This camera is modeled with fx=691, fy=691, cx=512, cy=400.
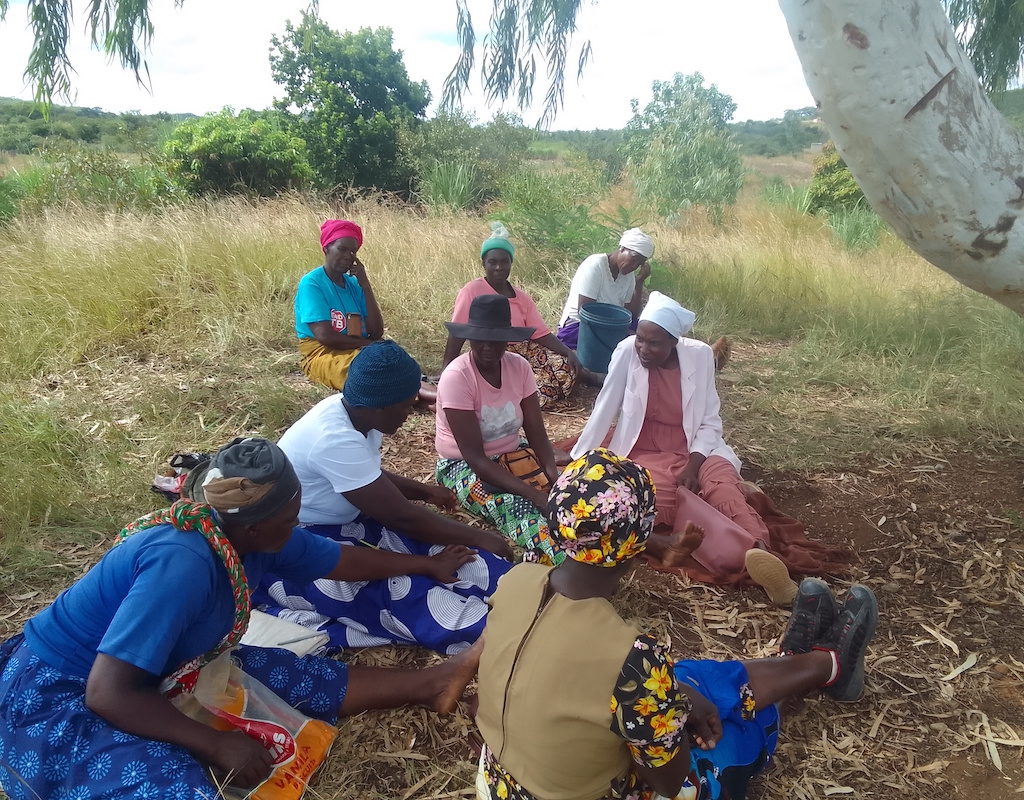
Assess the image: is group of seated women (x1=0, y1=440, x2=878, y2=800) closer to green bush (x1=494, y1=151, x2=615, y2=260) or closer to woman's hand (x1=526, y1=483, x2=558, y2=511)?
woman's hand (x1=526, y1=483, x2=558, y2=511)

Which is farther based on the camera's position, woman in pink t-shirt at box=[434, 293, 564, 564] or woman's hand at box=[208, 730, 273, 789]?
woman in pink t-shirt at box=[434, 293, 564, 564]

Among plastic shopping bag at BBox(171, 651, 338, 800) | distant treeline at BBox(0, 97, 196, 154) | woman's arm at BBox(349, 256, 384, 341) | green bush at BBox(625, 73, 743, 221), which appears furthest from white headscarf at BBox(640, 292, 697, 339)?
distant treeline at BBox(0, 97, 196, 154)

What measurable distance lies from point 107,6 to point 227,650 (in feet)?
7.63

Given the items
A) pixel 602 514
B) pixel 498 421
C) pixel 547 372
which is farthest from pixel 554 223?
pixel 602 514

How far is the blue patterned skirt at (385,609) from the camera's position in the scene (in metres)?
2.71

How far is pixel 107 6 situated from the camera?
2.53 m

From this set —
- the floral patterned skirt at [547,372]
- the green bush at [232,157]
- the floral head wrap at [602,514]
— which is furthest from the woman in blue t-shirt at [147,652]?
the green bush at [232,157]

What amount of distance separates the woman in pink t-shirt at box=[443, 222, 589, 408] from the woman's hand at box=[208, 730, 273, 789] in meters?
3.14

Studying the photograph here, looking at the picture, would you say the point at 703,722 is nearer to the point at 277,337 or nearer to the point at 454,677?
the point at 454,677

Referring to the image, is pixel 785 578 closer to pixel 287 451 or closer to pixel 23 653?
pixel 287 451

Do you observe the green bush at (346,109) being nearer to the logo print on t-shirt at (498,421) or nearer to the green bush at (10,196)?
the green bush at (10,196)

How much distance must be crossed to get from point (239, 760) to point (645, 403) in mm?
2631

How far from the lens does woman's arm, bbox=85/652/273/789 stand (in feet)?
5.43

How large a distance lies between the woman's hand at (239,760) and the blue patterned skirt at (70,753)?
1.9 inches
